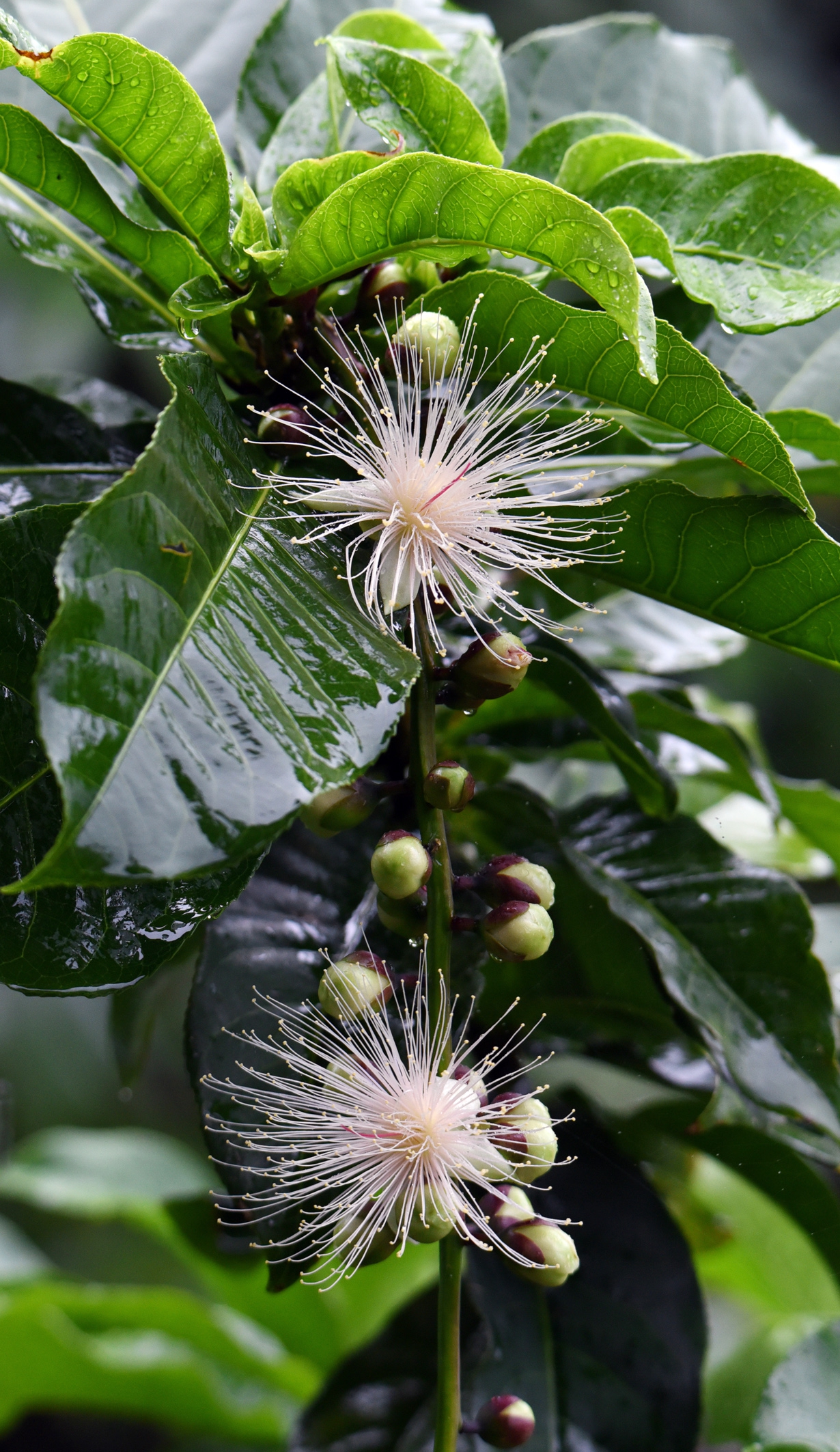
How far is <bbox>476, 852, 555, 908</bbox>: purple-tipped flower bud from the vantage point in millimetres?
502

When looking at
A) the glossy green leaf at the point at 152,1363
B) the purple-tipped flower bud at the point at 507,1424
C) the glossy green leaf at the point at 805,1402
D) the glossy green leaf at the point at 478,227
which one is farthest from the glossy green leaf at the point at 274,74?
the glossy green leaf at the point at 152,1363

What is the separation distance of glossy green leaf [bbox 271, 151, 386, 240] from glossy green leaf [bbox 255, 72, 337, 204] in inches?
5.4

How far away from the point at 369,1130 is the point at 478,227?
15.9 inches

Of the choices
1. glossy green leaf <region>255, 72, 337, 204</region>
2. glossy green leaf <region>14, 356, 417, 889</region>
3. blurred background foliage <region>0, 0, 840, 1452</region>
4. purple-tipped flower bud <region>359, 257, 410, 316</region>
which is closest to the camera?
glossy green leaf <region>14, 356, 417, 889</region>

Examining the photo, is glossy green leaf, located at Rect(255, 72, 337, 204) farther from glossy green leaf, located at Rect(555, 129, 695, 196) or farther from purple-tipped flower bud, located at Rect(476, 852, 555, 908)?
purple-tipped flower bud, located at Rect(476, 852, 555, 908)

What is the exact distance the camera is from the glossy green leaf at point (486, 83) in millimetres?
650

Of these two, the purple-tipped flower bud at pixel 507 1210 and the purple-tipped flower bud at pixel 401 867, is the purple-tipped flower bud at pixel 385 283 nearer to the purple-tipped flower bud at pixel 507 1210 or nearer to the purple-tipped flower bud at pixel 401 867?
the purple-tipped flower bud at pixel 401 867

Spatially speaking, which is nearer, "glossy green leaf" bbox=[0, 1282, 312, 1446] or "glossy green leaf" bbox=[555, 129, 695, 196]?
"glossy green leaf" bbox=[555, 129, 695, 196]

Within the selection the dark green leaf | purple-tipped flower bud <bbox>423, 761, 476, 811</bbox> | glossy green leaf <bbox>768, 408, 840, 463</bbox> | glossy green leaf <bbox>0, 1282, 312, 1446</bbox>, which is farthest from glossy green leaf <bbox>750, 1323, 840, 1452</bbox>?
glossy green leaf <bbox>0, 1282, 312, 1446</bbox>

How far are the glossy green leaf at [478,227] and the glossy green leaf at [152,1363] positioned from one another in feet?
3.25

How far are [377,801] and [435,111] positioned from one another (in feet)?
1.09

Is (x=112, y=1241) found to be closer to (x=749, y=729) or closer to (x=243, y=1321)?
(x=243, y=1321)

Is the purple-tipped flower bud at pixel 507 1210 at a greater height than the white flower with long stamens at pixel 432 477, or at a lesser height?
lesser

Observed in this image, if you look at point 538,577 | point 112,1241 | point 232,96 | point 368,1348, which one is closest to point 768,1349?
point 368,1348
